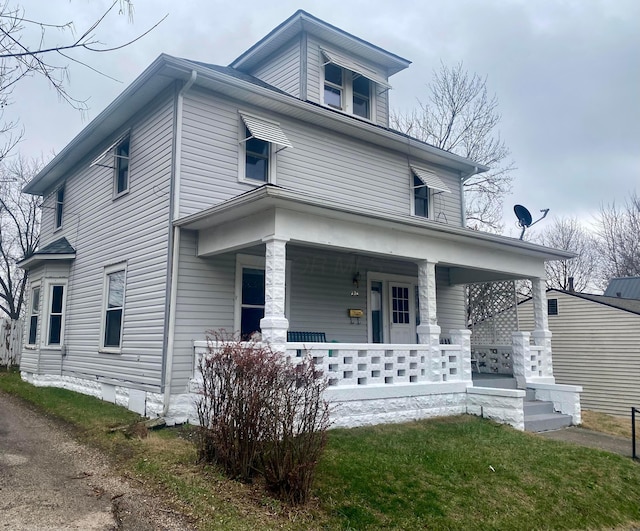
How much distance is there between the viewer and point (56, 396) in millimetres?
10203

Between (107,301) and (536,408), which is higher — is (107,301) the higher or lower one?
the higher one

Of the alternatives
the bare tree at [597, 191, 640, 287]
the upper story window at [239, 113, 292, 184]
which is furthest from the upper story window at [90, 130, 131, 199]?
the bare tree at [597, 191, 640, 287]

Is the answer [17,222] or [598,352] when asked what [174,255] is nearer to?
[598,352]

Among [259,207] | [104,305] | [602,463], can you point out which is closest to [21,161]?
[104,305]

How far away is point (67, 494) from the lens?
477cm

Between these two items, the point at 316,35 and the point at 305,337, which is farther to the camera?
the point at 316,35

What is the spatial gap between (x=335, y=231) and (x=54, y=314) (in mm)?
8182

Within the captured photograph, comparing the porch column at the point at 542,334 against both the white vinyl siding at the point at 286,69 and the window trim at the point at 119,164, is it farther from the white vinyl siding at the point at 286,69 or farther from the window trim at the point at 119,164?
the window trim at the point at 119,164

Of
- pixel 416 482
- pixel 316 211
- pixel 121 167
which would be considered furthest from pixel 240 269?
pixel 416 482

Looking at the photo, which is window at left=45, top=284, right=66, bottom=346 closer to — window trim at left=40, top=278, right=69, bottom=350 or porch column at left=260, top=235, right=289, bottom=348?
window trim at left=40, top=278, right=69, bottom=350

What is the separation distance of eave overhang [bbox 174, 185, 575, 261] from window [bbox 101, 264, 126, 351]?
2534 mm

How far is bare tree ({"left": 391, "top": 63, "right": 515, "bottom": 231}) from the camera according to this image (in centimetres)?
2244

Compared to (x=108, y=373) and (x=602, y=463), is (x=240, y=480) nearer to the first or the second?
(x=602, y=463)

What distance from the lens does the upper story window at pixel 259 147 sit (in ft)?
30.9
